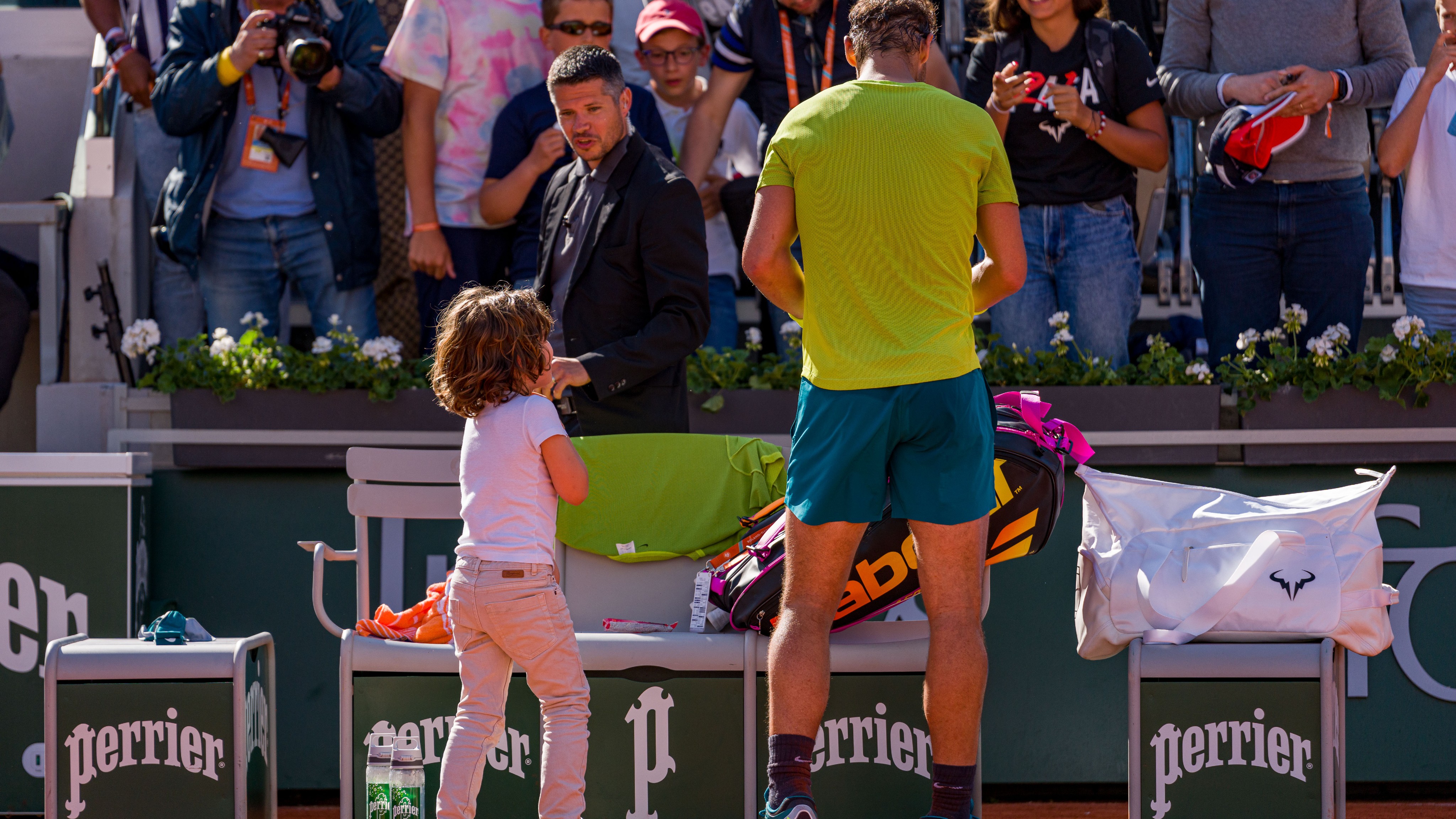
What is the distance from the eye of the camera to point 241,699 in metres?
3.83

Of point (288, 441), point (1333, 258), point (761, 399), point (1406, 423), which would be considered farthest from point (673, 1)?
point (1406, 423)

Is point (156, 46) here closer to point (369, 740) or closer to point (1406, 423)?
point (369, 740)

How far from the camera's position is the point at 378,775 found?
3.77 m

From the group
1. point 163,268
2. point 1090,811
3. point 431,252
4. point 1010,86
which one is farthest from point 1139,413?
point 163,268

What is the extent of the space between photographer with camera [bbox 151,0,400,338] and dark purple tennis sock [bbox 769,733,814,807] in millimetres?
2887

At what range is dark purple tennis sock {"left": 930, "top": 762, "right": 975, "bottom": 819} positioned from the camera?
3.43 meters

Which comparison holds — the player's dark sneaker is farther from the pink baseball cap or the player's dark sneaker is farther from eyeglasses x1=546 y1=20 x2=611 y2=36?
the pink baseball cap

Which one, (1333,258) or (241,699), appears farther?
(1333,258)

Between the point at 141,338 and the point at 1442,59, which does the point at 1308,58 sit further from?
the point at 141,338

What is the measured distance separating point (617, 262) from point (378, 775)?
1539 millimetres

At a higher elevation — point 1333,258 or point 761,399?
point 1333,258

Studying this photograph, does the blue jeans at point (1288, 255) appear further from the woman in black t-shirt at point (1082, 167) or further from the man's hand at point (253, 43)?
the man's hand at point (253, 43)

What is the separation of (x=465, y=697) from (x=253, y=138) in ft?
9.27

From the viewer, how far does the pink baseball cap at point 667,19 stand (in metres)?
5.52
